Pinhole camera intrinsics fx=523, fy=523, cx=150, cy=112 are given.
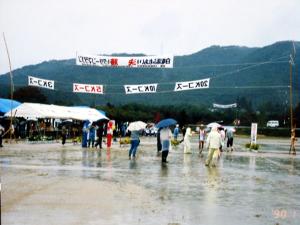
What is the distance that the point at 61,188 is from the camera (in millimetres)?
12930

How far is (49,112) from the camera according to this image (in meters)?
39.4

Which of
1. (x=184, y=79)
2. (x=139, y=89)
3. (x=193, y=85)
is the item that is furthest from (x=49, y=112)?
(x=184, y=79)

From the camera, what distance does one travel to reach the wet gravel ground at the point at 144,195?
9.38 meters

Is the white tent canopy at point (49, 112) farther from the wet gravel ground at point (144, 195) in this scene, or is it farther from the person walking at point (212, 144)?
the person walking at point (212, 144)

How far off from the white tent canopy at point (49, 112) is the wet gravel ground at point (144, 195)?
18215mm

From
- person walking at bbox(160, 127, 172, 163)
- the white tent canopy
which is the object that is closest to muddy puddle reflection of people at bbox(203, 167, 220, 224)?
person walking at bbox(160, 127, 172, 163)

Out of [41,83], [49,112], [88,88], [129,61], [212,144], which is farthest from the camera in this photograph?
[88,88]

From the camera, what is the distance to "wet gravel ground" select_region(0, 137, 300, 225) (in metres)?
9.38

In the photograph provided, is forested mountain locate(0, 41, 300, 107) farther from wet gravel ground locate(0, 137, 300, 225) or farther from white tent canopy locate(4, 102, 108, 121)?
wet gravel ground locate(0, 137, 300, 225)

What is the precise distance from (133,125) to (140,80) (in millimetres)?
136009

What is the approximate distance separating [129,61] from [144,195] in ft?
73.9

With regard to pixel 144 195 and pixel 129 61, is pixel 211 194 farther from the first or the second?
pixel 129 61

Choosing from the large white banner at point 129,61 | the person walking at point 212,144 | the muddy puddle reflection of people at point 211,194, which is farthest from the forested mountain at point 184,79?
the muddy puddle reflection of people at point 211,194

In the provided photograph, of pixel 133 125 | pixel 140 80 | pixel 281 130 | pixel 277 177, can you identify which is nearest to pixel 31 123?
pixel 133 125
